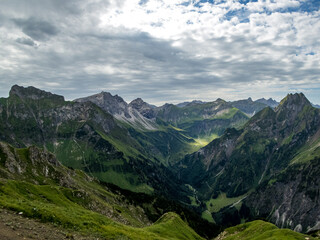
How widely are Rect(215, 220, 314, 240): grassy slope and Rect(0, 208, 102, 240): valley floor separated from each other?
70877 mm

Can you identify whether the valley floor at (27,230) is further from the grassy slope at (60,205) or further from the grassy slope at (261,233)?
the grassy slope at (261,233)

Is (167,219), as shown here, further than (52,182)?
No

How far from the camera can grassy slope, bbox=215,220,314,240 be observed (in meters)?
77.0

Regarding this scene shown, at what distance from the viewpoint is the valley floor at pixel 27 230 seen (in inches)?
1138

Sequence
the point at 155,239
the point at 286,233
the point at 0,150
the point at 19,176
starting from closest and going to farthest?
the point at 155,239 < the point at 286,233 < the point at 19,176 < the point at 0,150

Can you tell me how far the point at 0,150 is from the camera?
141500mm

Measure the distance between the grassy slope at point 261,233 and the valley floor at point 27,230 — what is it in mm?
70877

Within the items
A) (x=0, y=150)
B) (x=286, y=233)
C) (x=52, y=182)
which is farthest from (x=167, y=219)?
(x=0, y=150)

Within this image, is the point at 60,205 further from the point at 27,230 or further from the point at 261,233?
the point at 261,233

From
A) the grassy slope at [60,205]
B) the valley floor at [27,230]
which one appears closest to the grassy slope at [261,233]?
the grassy slope at [60,205]

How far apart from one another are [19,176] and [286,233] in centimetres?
13580

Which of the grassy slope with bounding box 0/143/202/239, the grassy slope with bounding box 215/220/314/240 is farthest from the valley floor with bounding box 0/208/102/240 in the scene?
the grassy slope with bounding box 215/220/314/240

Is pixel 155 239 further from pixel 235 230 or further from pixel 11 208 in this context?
pixel 235 230

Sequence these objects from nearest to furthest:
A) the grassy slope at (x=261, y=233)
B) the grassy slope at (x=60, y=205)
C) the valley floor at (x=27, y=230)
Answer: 1. the valley floor at (x=27, y=230)
2. the grassy slope at (x=60, y=205)
3. the grassy slope at (x=261, y=233)
